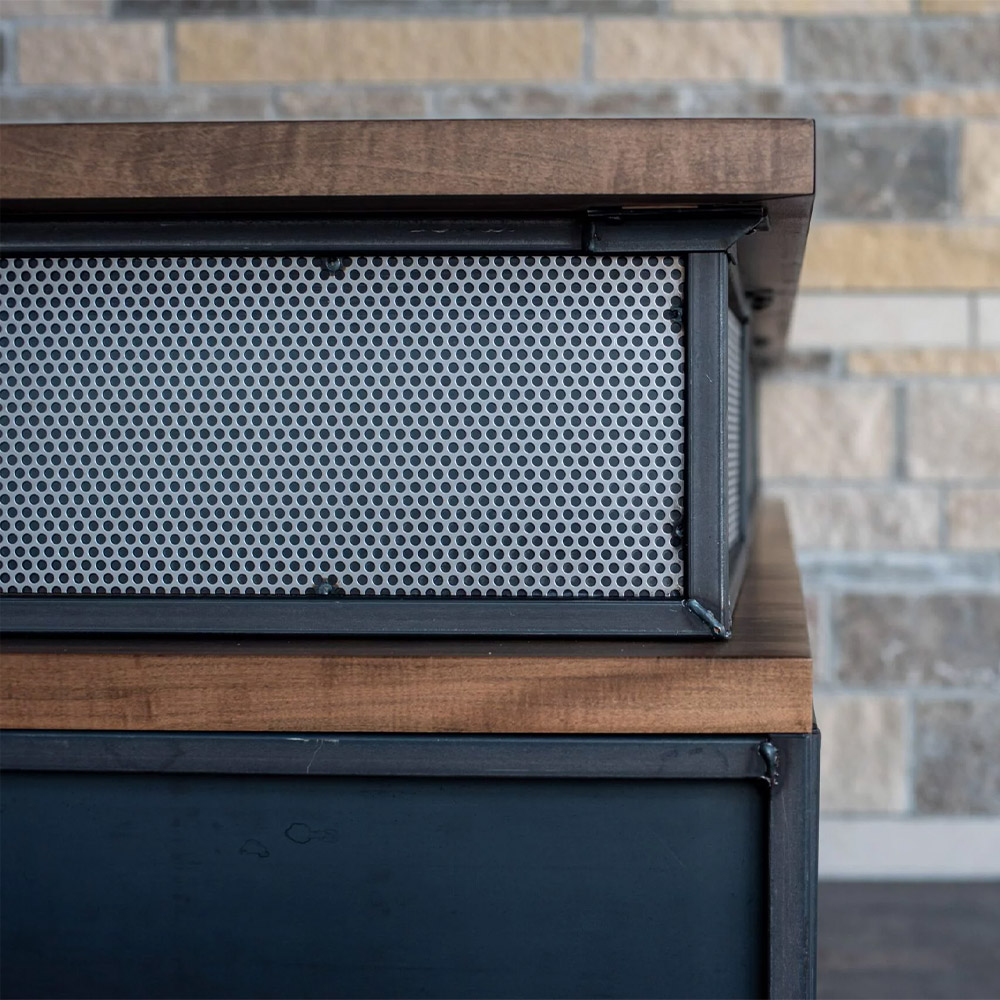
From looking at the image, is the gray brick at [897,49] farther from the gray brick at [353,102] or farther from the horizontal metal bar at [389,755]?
the horizontal metal bar at [389,755]

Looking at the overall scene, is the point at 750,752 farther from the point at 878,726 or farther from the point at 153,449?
the point at 878,726

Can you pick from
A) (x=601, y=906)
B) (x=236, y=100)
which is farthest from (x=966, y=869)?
(x=236, y=100)

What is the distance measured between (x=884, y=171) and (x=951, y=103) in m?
0.13

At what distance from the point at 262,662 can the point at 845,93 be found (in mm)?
1341

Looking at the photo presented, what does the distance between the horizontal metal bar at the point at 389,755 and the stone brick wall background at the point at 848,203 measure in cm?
111

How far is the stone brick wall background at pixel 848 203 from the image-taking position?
4.70ft

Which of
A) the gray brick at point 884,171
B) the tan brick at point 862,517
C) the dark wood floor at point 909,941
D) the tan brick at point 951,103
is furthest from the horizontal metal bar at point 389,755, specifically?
the tan brick at point 951,103

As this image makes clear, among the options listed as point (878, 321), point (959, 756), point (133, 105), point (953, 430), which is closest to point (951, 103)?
point (878, 321)

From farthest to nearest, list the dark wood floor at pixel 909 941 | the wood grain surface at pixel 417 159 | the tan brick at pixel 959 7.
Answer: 1. the tan brick at pixel 959 7
2. the dark wood floor at pixel 909 941
3. the wood grain surface at pixel 417 159

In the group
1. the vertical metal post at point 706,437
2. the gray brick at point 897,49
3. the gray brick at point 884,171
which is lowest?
the vertical metal post at point 706,437

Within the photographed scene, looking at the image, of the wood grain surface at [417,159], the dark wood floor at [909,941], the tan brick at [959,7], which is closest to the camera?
the wood grain surface at [417,159]

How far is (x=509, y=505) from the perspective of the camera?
475 mm

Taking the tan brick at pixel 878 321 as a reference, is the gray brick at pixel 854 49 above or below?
above

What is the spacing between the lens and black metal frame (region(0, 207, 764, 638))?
451 mm
